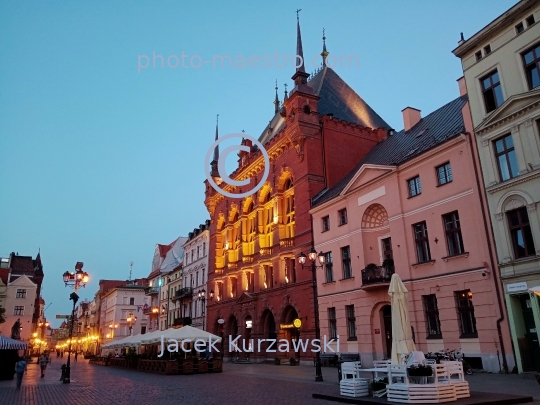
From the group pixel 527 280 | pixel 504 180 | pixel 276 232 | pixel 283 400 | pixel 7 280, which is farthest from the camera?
pixel 7 280

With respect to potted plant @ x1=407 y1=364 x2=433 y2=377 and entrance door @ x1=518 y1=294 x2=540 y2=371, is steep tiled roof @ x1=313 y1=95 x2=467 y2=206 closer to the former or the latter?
entrance door @ x1=518 y1=294 x2=540 y2=371

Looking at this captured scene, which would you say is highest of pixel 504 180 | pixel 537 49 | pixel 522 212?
pixel 537 49

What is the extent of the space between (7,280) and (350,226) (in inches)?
2806

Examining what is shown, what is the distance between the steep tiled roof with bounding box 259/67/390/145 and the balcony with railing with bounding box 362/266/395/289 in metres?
18.4

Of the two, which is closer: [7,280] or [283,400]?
[283,400]

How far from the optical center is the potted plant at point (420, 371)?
1204 cm

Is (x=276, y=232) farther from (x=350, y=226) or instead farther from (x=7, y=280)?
(x=7, y=280)

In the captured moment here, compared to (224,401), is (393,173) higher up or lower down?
higher up

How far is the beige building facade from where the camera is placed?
61.1 ft

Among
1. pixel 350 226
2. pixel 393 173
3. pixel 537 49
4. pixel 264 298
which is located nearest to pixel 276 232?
pixel 264 298

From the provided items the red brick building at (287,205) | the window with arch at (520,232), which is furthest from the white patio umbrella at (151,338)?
the window with arch at (520,232)

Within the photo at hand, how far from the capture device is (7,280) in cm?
7744

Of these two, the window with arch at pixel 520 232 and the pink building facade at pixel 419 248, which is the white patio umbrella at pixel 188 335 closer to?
the pink building facade at pixel 419 248

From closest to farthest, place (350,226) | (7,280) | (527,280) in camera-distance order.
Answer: (527,280), (350,226), (7,280)
